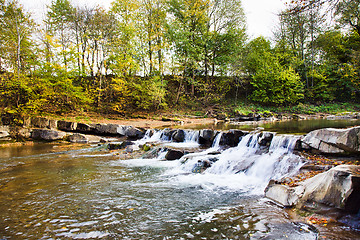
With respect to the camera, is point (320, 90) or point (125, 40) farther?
point (320, 90)

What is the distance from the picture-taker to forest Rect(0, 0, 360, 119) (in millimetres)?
15961

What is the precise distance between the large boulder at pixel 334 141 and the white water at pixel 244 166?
1.90ft

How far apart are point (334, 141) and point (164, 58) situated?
18813 mm

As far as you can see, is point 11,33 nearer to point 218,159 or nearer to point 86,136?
point 86,136

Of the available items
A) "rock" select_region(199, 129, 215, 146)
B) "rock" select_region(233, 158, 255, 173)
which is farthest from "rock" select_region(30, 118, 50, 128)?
"rock" select_region(233, 158, 255, 173)

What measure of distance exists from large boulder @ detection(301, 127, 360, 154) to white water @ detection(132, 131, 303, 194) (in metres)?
0.58

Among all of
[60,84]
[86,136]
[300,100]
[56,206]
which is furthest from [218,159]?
[300,100]

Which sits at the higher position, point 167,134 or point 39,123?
point 39,123

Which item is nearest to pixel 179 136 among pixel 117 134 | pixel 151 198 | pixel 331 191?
pixel 117 134

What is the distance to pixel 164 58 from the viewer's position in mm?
21859

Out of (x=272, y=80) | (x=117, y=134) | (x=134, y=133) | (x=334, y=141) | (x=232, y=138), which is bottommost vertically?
(x=117, y=134)

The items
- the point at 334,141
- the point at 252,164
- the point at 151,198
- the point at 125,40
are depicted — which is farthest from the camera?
the point at 125,40

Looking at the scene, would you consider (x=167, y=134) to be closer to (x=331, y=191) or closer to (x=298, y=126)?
(x=298, y=126)

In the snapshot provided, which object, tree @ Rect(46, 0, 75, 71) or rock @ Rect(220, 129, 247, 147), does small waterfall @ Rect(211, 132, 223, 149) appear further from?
tree @ Rect(46, 0, 75, 71)
